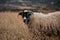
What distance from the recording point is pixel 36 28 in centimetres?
789

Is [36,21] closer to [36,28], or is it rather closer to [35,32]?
[36,28]

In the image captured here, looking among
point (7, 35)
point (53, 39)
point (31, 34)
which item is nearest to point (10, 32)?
point (7, 35)

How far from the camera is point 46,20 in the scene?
28.0 ft

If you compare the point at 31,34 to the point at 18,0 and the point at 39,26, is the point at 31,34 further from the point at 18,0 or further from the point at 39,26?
the point at 18,0

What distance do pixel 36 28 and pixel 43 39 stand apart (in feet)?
3.05

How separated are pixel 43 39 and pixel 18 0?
15709mm

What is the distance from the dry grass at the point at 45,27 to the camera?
7.29 metres

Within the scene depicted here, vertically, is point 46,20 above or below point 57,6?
above

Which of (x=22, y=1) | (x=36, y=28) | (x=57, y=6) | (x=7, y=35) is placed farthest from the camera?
(x=22, y=1)

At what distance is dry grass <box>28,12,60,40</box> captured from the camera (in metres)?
7.29

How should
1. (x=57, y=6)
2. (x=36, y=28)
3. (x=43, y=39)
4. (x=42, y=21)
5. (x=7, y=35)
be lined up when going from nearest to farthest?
1. (x=7, y=35)
2. (x=43, y=39)
3. (x=36, y=28)
4. (x=42, y=21)
5. (x=57, y=6)

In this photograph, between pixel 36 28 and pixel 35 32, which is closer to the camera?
pixel 35 32

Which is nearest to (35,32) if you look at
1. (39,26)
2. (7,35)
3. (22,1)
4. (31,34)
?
(31,34)

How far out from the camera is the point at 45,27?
7.99 meters
